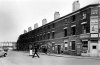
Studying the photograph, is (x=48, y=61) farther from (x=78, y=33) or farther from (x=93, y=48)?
(x=78, y=33)

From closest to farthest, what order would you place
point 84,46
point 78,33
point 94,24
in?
1. point 94,24
2. point 84,46
3. point 78,33

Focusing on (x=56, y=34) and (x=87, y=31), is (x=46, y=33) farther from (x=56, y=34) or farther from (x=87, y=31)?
(x=87, y=31)

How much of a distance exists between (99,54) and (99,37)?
3.06 m

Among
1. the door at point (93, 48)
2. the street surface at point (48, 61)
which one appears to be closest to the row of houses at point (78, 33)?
the door at point (93, 48)

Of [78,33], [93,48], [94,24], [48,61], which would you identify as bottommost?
[48,61]

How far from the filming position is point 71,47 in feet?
129

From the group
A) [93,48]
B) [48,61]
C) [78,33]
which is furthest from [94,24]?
[48,61]

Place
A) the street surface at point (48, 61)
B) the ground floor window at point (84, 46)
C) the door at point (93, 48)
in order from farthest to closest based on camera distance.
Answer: the ground floor window at point (84, 46) → the door at point (93, 48) → the street surface at point (48, 61)

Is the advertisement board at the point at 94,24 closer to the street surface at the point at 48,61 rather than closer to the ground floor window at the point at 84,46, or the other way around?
the ground floor window at the point at 84,46

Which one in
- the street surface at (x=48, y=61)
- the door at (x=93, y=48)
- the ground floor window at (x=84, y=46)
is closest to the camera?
the street surface at (x=48, y=61)

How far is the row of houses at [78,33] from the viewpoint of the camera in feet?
109

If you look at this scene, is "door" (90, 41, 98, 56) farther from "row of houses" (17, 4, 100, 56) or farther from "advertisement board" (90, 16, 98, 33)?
"advertisement board" (90, 16, 98, 33)

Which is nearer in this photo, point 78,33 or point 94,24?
point 94,24

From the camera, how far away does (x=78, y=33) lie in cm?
3691
